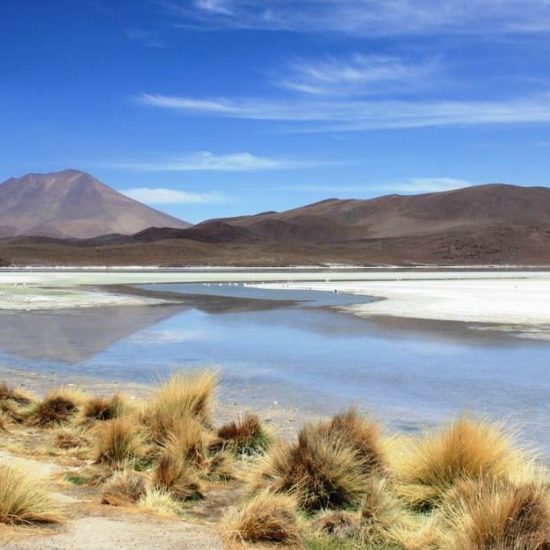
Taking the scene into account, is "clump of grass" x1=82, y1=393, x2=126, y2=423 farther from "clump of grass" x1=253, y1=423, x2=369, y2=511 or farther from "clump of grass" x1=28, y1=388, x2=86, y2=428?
"clump of grass" x1=253, y1=423, x2=369, y2=511

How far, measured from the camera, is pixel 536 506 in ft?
15.6

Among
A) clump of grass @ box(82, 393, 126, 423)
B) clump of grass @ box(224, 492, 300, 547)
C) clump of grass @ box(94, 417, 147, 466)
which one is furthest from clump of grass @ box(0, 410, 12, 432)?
clump of grass @ box(224, 492, 300, 547)

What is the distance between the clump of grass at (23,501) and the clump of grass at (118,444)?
5.45 feet

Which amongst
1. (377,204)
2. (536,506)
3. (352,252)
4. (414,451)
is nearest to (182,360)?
(414,451)

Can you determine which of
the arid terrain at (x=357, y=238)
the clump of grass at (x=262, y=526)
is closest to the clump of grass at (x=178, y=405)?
the clump of grass at (x=262, y=526)

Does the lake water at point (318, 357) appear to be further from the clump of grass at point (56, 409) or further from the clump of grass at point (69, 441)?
the clump of grass at point (69, 441)

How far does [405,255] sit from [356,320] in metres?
99.5

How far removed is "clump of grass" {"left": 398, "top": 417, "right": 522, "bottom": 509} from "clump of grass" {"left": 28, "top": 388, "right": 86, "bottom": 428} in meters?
4.03

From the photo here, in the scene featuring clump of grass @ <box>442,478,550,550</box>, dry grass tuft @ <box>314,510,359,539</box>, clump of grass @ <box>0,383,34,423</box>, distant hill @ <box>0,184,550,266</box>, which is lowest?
dry grass tuft @ <box>314,510,359,539</box>

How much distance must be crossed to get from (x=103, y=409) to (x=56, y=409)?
614 millimetres

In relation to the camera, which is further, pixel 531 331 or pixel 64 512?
pixel 531 331

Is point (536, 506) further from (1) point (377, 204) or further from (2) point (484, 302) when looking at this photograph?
(1) point (377, 204)

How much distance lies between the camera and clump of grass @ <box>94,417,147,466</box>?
703 cm

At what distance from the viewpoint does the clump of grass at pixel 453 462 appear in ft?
19.6
